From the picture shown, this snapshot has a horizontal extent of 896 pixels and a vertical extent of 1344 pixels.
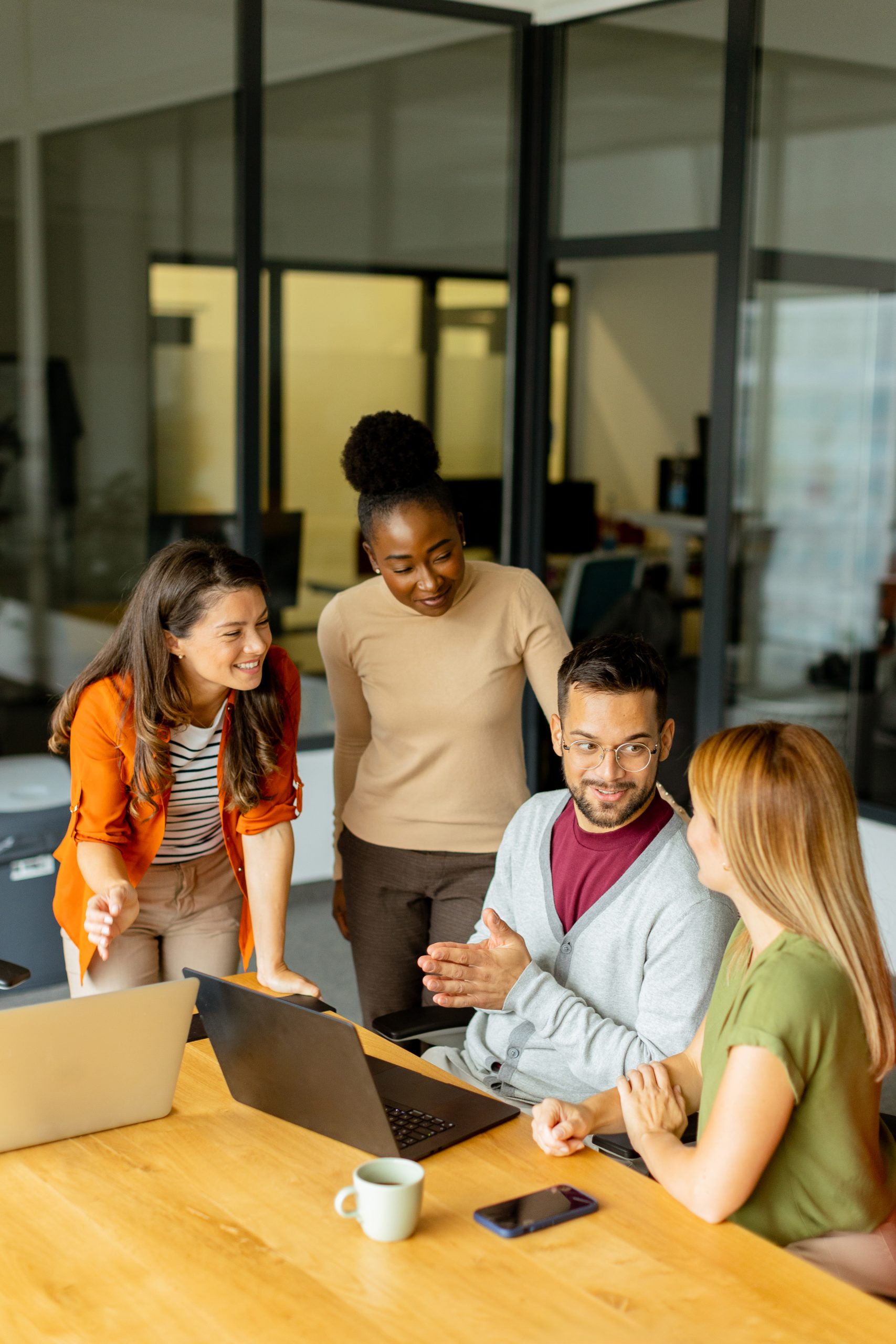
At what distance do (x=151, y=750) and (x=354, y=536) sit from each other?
9.68 ft

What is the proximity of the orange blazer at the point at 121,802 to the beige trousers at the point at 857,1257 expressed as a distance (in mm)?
1244

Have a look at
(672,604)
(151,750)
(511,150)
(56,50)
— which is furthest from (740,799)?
(672,604)

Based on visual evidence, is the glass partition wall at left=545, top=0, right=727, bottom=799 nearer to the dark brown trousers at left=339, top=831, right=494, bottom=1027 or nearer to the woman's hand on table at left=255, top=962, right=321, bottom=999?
the dark brown trousers at left=339, top=831, right=494, bottom=1027

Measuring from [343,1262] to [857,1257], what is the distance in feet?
2.05

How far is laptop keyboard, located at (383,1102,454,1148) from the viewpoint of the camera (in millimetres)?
1825

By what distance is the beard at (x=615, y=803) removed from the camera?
226 centimetres

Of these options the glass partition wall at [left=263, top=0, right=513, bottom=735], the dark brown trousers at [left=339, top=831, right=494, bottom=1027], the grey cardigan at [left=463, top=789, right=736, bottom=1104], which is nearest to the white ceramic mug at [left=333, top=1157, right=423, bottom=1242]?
the grey cardigan at [left=463, top=789, right=736, bottom=1104]

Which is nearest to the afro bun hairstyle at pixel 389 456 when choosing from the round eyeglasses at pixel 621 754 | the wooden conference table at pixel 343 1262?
the round eyeglasses at pixel 621 754

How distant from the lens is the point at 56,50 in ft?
14.8

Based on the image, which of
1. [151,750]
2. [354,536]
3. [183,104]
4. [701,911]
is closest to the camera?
[701,911]

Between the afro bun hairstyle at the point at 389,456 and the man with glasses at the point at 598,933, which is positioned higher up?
the afro bun hairstyle at the point at 389,456

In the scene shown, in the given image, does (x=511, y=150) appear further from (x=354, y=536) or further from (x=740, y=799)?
(x=740, y=799)

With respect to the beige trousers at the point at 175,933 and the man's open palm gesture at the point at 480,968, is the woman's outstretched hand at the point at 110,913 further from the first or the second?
the man's open palm gesture at the point at 480,968

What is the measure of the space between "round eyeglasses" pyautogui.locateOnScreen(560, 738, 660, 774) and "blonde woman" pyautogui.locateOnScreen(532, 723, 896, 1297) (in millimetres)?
498
